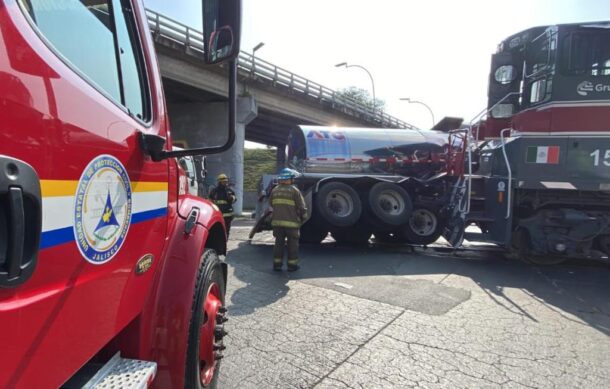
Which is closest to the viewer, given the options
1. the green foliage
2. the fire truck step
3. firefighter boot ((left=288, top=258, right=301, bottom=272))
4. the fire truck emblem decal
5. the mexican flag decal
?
the fire truck emblem decal

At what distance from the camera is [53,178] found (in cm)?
113

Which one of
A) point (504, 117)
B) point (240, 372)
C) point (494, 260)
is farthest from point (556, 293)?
point (240, 372)

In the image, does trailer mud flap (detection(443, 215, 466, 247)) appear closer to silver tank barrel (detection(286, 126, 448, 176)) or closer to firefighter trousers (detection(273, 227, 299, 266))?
silver tank barrel (detection(286, 126, 448, 176))

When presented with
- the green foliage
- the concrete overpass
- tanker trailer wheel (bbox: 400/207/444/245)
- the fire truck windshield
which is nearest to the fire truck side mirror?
the fire truck windshield

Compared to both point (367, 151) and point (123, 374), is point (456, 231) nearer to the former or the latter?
point (367, 151)

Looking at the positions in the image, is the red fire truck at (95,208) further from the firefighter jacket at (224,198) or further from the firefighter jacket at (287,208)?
the firefighter jacket at (224,198)

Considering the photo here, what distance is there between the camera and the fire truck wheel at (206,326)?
213 centimetres

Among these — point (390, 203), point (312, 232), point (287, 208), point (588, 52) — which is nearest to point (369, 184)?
point (390, 203)

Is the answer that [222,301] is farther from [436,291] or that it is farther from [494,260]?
[494,260]

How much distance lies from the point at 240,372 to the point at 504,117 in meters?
6.87

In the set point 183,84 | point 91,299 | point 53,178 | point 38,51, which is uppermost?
point 183,84

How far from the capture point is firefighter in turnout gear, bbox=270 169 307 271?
21.3 feet

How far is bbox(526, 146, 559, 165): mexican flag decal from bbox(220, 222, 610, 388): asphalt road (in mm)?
1830

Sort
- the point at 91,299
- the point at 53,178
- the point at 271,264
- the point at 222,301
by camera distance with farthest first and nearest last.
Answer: the point at 271,264
the point at 222,301
the point at 91,299
the point at 53,178
